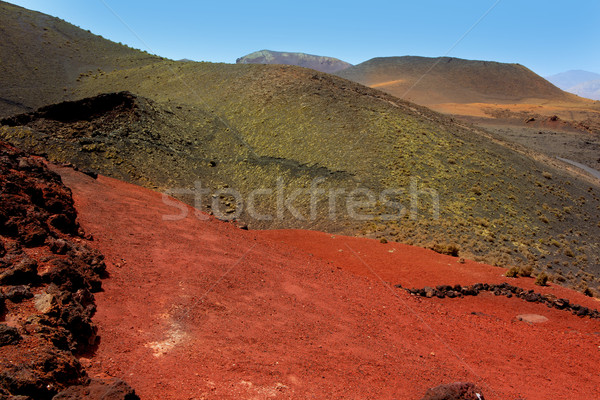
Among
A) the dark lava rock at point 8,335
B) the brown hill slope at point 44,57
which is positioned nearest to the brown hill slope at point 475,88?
the brown hill slope at point 44,57

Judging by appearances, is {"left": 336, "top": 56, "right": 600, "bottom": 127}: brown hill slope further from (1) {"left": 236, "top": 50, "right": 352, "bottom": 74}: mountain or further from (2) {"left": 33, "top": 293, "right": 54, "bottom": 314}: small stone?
(2) {"left": 33, "top": 293, "right": 54, "bottom": 314}: small stone

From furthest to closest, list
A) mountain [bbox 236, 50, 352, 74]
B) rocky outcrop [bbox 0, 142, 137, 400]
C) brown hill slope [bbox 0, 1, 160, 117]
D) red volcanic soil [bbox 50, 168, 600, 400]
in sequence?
mountain [bbox 236, 50, 352, 74] < brown hill slope [bbox 0, 1, 160, 117] < red volcanic soil [bbox 50, 168, 600, 400] < rocky outcrop [bbox 0, 142, 137, 400]

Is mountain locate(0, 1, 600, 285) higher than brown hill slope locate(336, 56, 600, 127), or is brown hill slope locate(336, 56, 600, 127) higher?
brown hill slope locate(336, 56, 600, 127)

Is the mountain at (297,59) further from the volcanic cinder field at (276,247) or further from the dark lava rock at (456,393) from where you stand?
the dark lava rock at (456,393)

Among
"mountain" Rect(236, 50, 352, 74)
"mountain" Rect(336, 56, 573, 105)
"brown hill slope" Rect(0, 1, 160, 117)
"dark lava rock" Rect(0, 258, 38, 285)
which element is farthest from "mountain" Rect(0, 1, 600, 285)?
"mountain" Rect(236, 50, 352, 74)

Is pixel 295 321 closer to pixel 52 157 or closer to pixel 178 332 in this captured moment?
pixel 178 332
